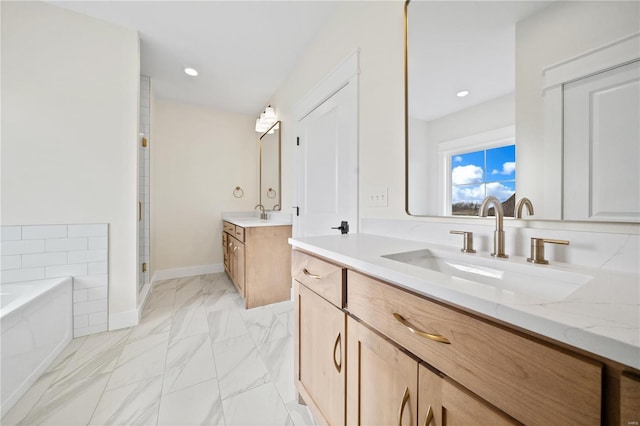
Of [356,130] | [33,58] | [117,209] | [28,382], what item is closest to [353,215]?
[356,130]

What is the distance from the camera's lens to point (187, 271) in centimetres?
331

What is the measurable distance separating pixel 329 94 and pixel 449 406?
1.95 meters

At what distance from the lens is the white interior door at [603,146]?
1.95 feet

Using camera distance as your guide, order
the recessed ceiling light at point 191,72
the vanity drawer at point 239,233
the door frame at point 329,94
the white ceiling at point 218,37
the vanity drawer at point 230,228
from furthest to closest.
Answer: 1. the vanity drawer at point 230,228
2. the recessed ceiling light at point 191,72
3. the vanity drawer at point 239,233
4. the white ceiling at point 218,37
5. the door frame at point 329,94

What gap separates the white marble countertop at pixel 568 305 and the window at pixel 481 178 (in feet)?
0.99

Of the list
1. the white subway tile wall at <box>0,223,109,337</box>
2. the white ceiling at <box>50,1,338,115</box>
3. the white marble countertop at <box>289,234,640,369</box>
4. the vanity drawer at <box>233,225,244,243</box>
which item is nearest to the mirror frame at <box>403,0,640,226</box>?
the white marble countertop at <box>289,234,640,369</box>

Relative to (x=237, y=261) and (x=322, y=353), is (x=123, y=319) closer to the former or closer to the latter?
(x=237, y=261)

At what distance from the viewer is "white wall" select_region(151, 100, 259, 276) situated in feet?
10.4

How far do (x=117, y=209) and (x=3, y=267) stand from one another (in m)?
0.72

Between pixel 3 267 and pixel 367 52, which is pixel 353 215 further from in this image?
pixel 3 267

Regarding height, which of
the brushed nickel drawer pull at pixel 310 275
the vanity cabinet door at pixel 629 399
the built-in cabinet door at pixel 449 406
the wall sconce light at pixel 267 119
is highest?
the wall sconce light at pixel 267 119

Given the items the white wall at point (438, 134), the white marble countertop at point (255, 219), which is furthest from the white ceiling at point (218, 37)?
the white marble countertop at point (255, 219)

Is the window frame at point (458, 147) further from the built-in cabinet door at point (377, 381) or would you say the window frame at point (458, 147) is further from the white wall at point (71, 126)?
the white wall at point (71, 126)

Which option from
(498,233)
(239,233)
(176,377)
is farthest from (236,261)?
(498,233)
